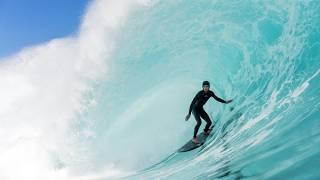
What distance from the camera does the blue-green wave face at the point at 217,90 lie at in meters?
8.73

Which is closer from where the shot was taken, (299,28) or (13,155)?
(299,28)

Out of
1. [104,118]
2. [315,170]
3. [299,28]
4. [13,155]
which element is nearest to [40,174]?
[13,155]

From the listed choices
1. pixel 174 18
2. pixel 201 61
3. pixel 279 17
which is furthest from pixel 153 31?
pixel 279 17

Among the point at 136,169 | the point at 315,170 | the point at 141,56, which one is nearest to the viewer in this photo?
the point at 315,170

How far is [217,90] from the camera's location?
1598 centimetres

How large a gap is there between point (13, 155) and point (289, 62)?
11927 millimetres

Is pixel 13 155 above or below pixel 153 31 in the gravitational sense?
below

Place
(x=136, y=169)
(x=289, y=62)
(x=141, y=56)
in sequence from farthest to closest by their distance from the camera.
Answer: (x=141, y=56) → (x=136, y=169) → (x=289, y=62)

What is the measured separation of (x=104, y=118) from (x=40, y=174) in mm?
3269

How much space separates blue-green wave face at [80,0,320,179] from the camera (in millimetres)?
8727

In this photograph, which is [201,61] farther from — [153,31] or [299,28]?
[299,28]

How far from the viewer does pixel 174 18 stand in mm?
17750

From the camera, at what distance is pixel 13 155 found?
19000mm

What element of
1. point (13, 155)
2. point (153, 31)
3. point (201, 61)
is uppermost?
point (153, 31)
